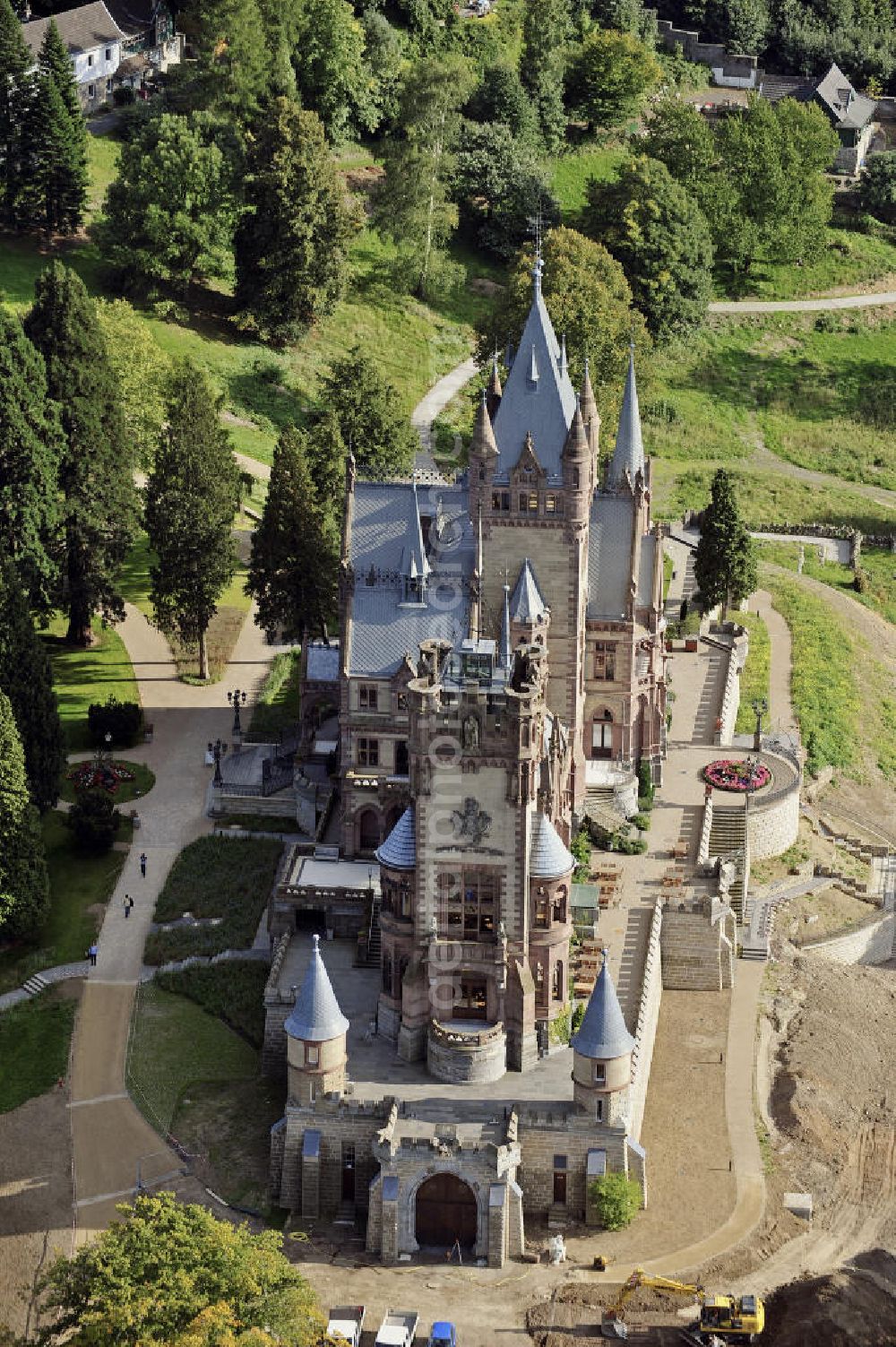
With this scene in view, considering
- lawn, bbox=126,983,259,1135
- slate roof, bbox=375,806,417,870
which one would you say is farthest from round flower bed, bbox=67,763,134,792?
slate roof, bbox=375,806,417,870

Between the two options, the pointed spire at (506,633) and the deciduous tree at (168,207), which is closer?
the pointed spire at (506,633)

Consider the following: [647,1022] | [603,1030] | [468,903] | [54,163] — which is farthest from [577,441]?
[54,163]

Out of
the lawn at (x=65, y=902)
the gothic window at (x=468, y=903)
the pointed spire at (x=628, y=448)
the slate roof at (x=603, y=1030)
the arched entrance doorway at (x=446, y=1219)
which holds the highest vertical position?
the pointed spire at (x=628, y=448)

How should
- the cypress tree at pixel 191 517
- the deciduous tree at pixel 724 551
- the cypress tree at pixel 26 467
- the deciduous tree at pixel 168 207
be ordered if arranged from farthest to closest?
the deciduous tree at pixel 168 207, the deciduous tree at pixel 724 551, the cypress tree at pixel 191 517, the cypress tree at pixel 26 467

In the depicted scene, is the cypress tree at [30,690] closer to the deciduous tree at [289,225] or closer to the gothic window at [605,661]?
the gothic window at [605,661]

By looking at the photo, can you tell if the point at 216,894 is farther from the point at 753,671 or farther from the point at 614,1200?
the point at 753,671

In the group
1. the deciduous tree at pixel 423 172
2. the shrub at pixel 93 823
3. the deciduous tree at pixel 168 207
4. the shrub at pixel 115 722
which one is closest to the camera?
the shrub at pixel 93 823

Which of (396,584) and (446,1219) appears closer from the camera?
(446,1219)

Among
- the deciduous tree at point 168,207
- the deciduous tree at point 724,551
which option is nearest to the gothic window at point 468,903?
the deciduous tree at point 724,551
